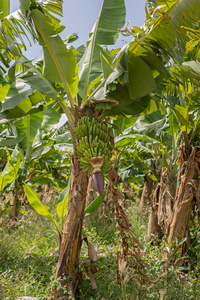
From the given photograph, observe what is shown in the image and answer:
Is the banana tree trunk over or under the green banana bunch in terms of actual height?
under

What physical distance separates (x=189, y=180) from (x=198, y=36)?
2.00 meters

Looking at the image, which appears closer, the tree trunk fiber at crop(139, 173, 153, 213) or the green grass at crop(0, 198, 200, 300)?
the green grass at crop(0, 198, 200, 300)

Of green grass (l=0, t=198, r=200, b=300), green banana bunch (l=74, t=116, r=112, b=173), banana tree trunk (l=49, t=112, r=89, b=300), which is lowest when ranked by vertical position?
green grass (l=0, t=198, r=200, b=300)

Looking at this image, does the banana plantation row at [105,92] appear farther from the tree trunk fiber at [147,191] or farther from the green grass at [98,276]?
the tree trunk fiber at [147,191]

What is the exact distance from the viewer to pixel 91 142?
2.50m

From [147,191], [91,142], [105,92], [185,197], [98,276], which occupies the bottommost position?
[147,191]

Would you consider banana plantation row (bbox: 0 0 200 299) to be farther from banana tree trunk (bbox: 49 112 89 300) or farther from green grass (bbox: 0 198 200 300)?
green grass (bbox: 0 198 200 300)

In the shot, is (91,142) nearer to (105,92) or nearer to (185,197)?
(105,92)

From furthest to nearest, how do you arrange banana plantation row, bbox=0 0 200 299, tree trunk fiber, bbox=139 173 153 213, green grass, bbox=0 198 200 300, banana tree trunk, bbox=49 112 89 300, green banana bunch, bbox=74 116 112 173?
tree trunk fiber, bbox=139 173 153 213 < green grass, bbox=0 198 200 300 < banana tree trunk, bbox=49 112 89 300 < banana plantation row, bbox=0 0 200 299 < green banana bunch, bbox=74 116 112 173

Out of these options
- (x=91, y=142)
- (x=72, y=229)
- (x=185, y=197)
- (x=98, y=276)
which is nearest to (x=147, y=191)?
(x=185, y=197)

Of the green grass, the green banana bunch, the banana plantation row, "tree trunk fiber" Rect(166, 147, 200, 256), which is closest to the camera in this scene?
the green banana bunch

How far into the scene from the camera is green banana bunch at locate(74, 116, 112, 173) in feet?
7.83

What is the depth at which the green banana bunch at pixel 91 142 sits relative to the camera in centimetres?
239

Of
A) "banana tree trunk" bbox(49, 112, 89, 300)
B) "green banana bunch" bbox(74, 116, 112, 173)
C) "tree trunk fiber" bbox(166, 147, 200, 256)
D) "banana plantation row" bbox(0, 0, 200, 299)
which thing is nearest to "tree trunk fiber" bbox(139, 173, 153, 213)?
"banana plantation row" bbox(0, 0, 200, 299)
